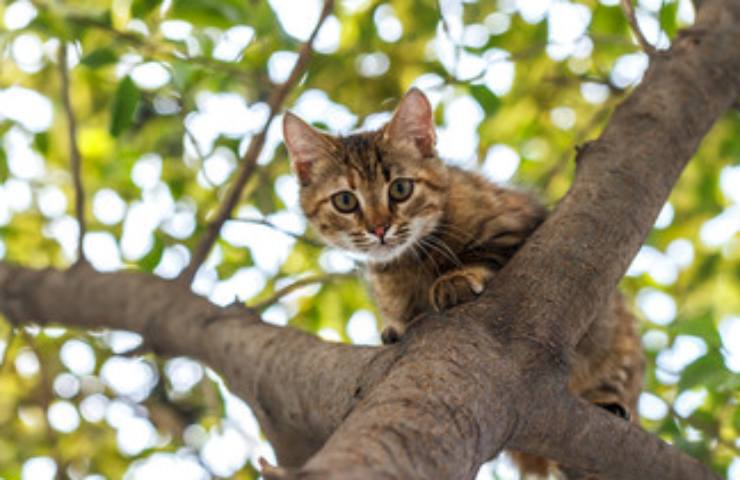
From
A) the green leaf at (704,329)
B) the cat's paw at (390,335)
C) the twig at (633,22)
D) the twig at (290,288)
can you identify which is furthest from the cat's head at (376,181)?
the green leaf at (704,329)

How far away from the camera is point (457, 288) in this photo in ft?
8.43

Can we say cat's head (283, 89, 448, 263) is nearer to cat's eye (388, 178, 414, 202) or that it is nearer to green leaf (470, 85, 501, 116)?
cat's eye (388, 178, 414, 202)

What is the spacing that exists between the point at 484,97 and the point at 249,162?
857 millimetres

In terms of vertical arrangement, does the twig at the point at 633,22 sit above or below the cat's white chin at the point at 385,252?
above

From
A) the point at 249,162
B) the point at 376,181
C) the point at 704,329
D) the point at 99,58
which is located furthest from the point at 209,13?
the point at 704,329

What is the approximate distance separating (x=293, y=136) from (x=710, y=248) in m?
2.27

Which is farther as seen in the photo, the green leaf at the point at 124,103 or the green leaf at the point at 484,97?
the green leaf at the point at 484,97

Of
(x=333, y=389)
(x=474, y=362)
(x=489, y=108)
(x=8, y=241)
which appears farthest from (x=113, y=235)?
(x=474, y=362)

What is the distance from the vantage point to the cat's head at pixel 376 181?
3.15 m

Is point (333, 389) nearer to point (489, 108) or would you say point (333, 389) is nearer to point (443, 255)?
point (443, 255)

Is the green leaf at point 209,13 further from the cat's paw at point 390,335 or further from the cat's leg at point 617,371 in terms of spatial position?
the cat's leg at point 617,371

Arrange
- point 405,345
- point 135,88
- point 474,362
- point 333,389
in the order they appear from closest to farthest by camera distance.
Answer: point 474,362 < point 405,345 < point 333,389 < point 135,88

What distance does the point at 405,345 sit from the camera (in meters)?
1.99

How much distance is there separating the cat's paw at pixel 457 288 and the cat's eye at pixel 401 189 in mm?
557
